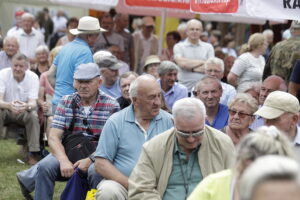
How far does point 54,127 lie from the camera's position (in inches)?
263

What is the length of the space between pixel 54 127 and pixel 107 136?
3.38 ft

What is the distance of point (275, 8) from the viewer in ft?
20.2

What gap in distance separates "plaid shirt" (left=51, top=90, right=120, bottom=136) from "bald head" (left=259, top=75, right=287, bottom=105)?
5.75 feet

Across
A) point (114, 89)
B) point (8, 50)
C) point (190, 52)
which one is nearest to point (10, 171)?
point (114, 89)

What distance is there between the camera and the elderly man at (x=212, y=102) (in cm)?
724

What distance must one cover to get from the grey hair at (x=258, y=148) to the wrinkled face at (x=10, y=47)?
9.02 m

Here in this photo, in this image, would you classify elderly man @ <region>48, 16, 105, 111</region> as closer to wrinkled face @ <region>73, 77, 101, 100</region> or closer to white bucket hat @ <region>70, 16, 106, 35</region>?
white bucket hat @ <region>70, 16, 106, 35</region>

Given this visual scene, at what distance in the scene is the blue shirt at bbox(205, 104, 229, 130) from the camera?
7191mm

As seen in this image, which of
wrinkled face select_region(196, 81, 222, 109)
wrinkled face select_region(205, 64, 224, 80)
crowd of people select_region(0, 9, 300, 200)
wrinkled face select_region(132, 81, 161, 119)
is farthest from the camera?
wrinkled face select_region(205, 64, 224, 80)

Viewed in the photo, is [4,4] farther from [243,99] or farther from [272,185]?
[272,185]

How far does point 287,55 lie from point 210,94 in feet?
4.90

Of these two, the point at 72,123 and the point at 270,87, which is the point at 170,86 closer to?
the point at 270,87

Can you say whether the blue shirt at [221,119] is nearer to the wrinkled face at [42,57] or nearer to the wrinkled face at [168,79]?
the wrinkled face at [168,79]

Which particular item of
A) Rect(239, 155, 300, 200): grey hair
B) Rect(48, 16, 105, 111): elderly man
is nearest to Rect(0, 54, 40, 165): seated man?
Rect(48, 16, 105, 111): elderly man
